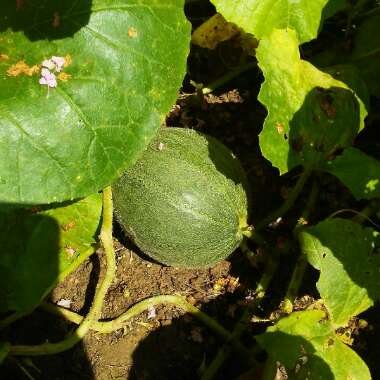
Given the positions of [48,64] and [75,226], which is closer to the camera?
[48,64]

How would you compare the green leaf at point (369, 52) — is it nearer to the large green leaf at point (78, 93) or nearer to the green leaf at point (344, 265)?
the green leaf at point (344, 265)

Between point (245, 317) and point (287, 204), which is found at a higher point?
point (287, 204)

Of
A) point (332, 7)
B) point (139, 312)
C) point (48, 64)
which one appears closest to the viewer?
point (48, 64)

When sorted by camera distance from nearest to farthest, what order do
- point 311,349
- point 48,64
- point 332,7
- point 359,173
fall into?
point 48,64, point 311,349, point 359,173, point 332,7

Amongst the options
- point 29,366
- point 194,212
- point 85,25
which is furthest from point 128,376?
point 85,25

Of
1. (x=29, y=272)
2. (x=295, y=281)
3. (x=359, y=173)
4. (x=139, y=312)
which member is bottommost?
(x=139, y=312)

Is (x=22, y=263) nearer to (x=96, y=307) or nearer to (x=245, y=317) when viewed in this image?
(x=96, y=307)

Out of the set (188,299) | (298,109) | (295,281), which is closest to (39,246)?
(188,299)
